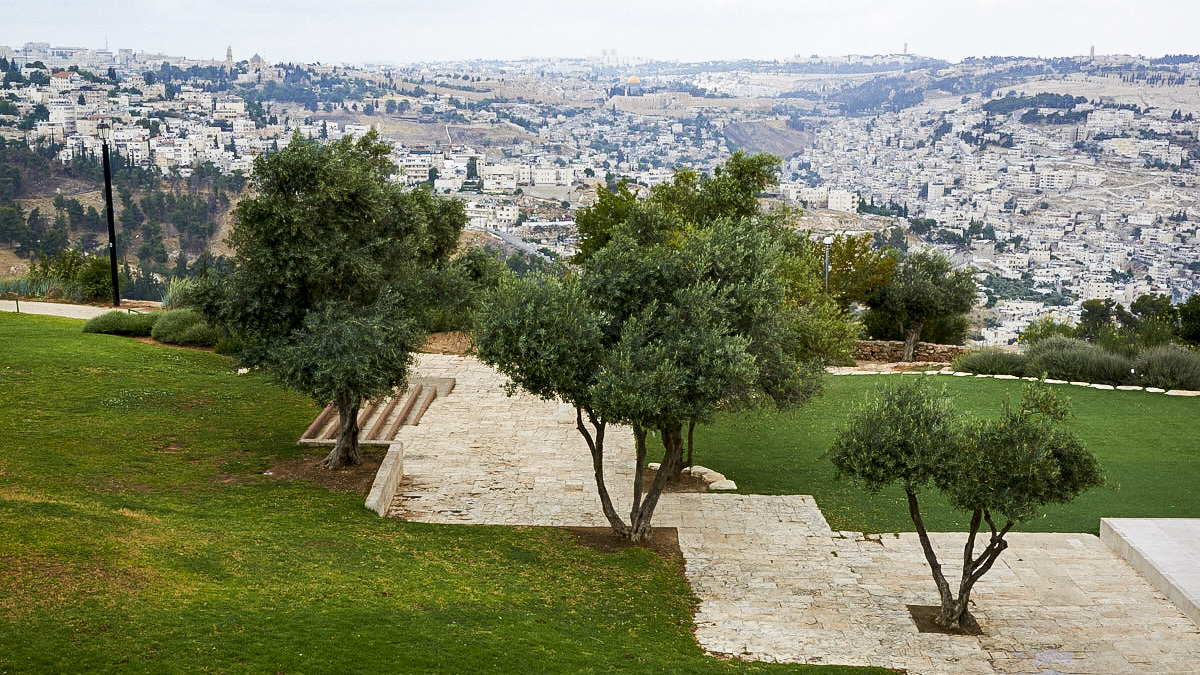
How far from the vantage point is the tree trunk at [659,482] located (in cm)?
1213

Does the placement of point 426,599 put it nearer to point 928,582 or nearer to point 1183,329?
point 928,582

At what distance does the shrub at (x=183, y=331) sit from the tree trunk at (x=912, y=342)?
20.2 metres

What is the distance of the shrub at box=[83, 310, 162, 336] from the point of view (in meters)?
24.2

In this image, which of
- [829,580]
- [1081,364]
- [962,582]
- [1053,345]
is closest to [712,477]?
[829,580]

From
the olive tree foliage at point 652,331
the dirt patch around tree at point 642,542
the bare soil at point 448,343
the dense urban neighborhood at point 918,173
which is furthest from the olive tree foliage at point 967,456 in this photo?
the dense urban neighborhood at point 918,173

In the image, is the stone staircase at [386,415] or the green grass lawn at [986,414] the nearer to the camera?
the green grass lawn at [986,414]

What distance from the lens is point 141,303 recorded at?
29859 millimetres

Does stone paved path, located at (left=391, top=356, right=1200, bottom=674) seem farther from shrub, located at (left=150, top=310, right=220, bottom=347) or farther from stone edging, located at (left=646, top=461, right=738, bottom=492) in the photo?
shrub, located at (left=150, top=310, right=220, bottom=347)

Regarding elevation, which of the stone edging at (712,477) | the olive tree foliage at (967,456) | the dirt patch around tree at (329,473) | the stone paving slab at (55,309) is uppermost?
the olive tree foliage at (967,456)

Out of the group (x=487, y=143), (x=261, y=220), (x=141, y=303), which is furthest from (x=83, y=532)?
(x=487, y=143)

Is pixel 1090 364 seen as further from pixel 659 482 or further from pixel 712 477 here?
pixel 659 482

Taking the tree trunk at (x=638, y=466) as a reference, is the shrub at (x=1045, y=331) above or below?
below

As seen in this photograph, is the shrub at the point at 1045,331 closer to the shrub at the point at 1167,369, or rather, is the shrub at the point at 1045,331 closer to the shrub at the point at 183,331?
the shrub at the point at 1167,369

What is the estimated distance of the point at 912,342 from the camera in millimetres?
29391
